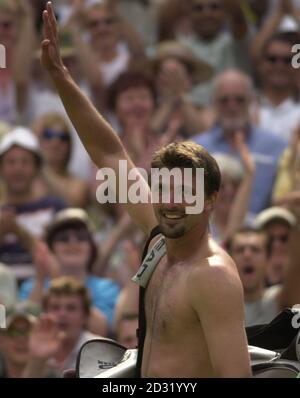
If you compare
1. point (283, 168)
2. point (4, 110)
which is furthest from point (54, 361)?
point (4, 110)

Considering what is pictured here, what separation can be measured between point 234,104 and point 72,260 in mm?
1798

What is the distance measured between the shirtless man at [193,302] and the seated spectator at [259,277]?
9.92 feet

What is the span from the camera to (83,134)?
6.30 meters

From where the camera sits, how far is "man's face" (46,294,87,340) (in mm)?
9297

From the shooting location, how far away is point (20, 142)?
10758 mm

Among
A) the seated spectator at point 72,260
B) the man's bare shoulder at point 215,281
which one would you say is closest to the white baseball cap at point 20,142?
the seated spectator at point 72,260

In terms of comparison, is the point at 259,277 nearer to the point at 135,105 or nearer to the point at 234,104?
the point at 234,104

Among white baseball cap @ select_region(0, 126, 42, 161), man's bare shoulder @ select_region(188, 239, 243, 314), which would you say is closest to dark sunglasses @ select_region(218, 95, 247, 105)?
white baseball cap @ select_region(0, 126, 42, 161)

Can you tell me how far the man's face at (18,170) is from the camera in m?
10.7

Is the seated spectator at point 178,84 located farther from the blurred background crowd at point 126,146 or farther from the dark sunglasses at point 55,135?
the dark sunglasses at point 55,135

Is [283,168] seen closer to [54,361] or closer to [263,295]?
[263,295]

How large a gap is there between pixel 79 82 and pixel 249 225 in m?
2.48

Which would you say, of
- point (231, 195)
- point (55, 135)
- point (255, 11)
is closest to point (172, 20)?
point (255, 11)

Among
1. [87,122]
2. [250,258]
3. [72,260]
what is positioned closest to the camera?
[87,122]
